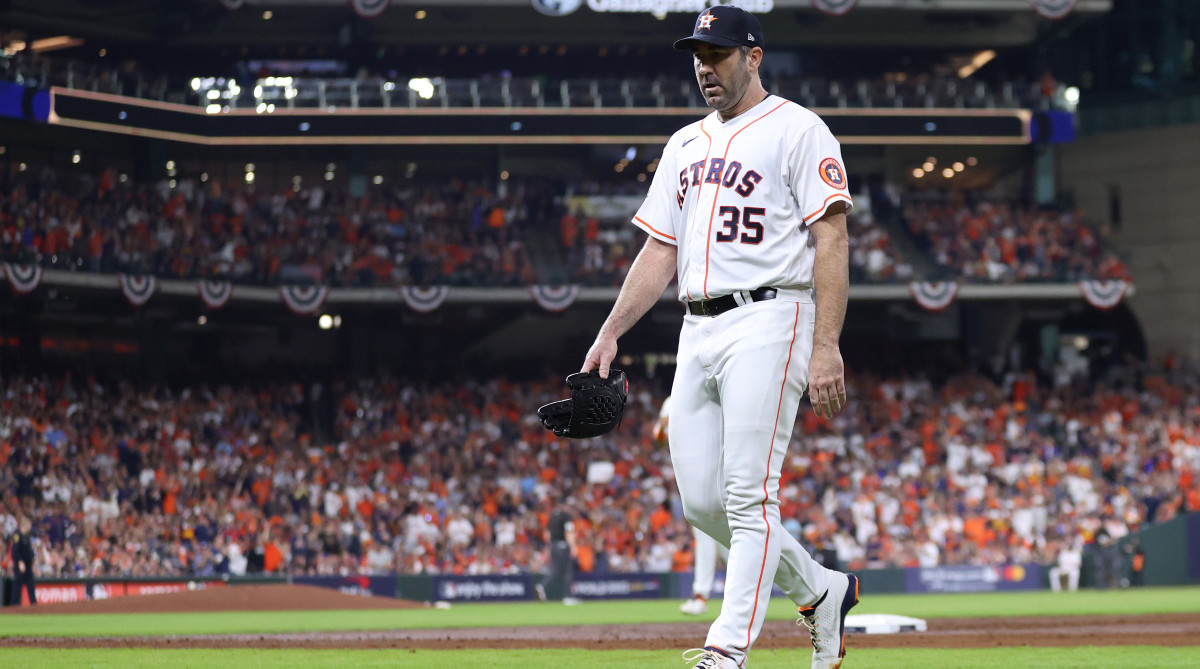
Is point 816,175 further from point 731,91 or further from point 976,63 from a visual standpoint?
point 976,63

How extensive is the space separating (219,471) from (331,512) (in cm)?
230

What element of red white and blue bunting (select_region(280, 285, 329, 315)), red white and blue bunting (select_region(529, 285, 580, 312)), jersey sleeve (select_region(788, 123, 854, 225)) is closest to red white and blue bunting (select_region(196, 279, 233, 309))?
red white and blue bunting (select_region(280, 285, 329, 315))

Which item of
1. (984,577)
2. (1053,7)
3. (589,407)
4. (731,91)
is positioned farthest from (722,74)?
(1053,7)

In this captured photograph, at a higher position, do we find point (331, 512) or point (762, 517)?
point (762, 517)

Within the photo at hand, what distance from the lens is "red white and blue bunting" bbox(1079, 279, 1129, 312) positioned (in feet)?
91.2

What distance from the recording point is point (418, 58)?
101 ft

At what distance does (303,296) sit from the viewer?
26.1m

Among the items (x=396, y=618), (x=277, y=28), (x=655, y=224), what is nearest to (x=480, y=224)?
(x=277, y=28)

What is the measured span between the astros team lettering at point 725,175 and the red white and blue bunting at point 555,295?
21.8m

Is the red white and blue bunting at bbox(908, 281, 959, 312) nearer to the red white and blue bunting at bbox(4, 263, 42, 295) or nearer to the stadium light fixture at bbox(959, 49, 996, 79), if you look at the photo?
the stadium light fixture at bbox(959, 49, 996, 79)

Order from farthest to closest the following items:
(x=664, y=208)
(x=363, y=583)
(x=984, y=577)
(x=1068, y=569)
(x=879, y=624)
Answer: (x=984, y=577)
(x=1068, y=569)
(x=363, y=583)
(x=879, y=624)
(x=664, y=208)

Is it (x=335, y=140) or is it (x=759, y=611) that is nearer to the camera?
(x=759, y=611)

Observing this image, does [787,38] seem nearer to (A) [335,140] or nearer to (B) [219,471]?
(A) [335,140]

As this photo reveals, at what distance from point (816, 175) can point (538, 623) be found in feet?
30.9
